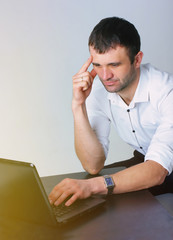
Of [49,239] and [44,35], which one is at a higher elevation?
[44,35]

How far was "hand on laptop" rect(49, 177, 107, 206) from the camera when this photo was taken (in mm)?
1274

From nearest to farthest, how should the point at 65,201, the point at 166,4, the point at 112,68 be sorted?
the point at 65,201 < the point at 112,68 < the point at 166,4

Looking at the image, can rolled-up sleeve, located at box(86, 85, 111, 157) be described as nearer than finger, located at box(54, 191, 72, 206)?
No

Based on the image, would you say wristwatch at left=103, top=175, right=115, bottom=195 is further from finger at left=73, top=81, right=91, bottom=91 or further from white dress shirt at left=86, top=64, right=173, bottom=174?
finger at left=73, top=81, right=91, bottom=91

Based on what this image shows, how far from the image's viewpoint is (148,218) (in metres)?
1.14

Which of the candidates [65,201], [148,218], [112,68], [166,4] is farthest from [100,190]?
[166,4]

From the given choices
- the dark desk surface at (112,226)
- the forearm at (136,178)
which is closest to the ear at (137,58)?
the forearm at (136,178)

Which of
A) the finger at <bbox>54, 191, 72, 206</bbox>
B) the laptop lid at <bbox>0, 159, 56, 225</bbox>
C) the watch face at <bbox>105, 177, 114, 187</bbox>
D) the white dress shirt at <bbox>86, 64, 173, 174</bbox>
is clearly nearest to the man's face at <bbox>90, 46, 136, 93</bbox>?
the white dress shirt at <bbox>86, 64, 173, 174</bbox>

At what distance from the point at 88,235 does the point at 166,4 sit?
298 centimetres

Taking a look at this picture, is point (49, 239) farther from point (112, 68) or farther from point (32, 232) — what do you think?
point (112, 68)

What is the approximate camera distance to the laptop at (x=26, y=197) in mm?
1041

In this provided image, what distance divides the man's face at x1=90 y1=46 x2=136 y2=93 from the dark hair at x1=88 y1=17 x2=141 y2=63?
27 mm

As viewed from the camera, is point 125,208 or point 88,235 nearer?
point 88,235

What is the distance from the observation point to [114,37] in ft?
6.05
